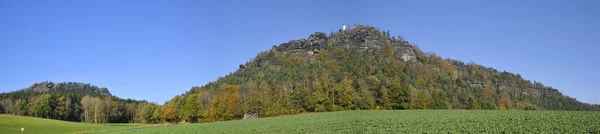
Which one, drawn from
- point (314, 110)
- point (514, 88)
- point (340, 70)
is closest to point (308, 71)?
point (340, 70)

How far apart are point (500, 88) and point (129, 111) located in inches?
6555

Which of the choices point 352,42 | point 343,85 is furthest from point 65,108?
point 352,42

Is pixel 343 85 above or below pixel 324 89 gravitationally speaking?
above

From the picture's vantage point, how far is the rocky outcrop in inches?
6373

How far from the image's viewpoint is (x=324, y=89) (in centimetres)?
8662

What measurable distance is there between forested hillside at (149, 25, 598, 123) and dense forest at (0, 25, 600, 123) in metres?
0.25

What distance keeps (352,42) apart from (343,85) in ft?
293

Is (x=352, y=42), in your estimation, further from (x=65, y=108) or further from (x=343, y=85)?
(x=65, y=108)

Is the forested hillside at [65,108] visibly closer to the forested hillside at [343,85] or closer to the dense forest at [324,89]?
the dense forest at [324,89]

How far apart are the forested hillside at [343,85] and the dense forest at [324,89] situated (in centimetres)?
25

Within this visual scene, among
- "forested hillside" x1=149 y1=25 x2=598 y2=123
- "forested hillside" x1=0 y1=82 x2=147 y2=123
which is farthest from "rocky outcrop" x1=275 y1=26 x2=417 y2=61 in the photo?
"forested hillside" x1=0 y1=82 x2=147 y2=123

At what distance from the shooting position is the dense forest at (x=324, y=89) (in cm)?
8400

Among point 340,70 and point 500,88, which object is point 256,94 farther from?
point 500,88

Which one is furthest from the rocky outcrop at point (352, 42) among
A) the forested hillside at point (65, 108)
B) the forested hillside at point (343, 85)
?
the forested hillside at point (65, 108)
